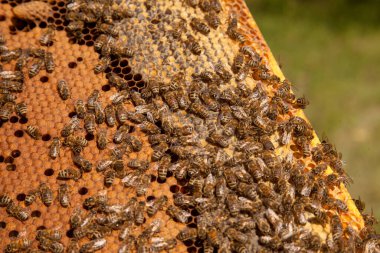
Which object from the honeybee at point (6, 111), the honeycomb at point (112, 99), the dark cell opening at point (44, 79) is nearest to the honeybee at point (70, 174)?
the honeycomb at point (112, 99)

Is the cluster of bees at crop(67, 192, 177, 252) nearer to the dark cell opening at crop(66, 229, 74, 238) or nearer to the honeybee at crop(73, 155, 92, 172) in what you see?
the dark cell opening at crop(66, 229, 74, 238)

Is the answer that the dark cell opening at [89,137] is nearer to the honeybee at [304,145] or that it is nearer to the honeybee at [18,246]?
the honeybee at [18,246]

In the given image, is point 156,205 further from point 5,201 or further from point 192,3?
point 192,3

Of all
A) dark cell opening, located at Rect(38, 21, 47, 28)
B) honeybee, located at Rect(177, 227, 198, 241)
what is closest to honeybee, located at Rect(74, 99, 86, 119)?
dark cell opening, located at Rect(38, 21, 47, 28)

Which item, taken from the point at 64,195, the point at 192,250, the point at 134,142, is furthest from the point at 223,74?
the point at 64,195

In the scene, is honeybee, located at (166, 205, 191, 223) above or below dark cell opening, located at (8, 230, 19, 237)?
above

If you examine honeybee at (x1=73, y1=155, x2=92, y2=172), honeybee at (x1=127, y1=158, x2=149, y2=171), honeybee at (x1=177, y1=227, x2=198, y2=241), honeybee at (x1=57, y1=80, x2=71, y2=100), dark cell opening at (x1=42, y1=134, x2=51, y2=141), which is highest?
honeybee at (x1=177, y1=227, x2=198, y2=241)
